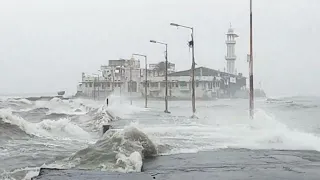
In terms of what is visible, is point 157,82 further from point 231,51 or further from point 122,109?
point 122,109

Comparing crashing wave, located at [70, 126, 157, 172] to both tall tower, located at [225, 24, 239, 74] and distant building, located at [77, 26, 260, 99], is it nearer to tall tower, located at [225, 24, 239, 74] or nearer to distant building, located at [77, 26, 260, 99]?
distant building, located at [77, 26, 260, 99]

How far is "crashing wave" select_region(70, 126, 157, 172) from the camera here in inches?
452

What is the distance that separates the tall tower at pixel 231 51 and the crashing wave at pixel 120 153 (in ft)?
516

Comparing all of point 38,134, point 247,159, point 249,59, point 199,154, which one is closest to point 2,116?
point 38,134

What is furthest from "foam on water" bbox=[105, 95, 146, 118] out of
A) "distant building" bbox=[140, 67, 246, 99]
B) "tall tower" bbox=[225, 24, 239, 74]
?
"tall tower" bbox=[225, 24, 239, 74]

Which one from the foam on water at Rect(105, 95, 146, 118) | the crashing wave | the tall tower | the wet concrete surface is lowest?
the foam on water at Rect(105, 95, 146, 118)

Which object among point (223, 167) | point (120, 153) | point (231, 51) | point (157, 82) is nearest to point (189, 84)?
point (157, 82)

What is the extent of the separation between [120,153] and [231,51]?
166013 mm

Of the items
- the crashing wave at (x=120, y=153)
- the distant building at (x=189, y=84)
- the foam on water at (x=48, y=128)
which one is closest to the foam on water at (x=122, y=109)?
the foam on water at (x=48, y=128)

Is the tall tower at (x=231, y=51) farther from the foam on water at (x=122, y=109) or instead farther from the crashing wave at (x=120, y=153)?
the crashing wave at (x=120, y=153)

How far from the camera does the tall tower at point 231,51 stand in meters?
172

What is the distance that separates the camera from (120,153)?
12.5 meters

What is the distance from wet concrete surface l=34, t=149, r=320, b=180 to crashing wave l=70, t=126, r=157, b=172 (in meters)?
0.42

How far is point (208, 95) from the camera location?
14688cm
